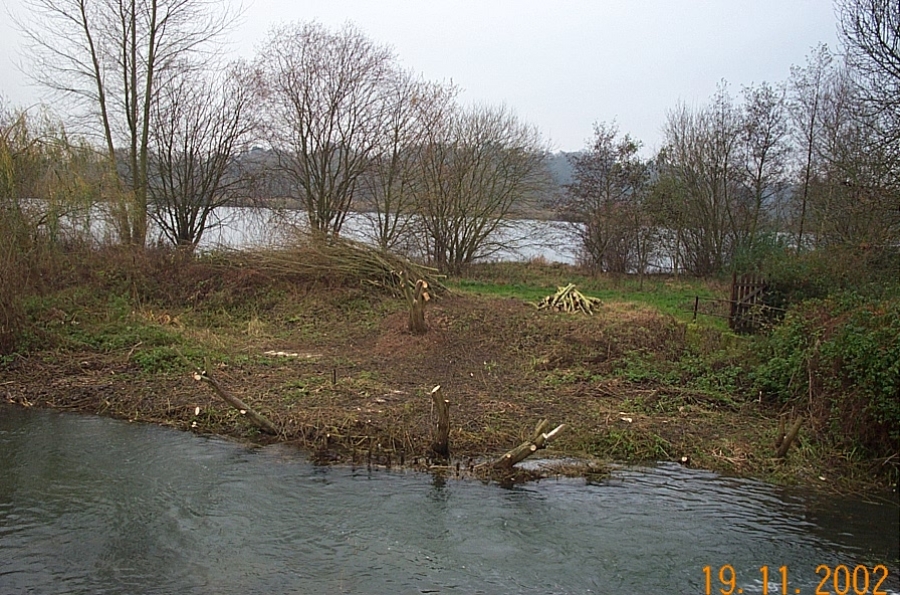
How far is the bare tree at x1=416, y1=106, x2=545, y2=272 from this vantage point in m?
24.1

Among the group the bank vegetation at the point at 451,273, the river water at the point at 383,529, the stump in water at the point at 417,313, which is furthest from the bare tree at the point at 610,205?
the river water at the point at 383,529

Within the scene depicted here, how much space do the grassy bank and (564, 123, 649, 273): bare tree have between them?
707 cm

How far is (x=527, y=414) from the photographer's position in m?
10.9

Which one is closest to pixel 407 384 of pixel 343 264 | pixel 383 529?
pixel 383 529

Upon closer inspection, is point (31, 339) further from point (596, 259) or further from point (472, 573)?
point (596, 259)

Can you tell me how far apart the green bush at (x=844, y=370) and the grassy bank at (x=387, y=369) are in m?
0.28

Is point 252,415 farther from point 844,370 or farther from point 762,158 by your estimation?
point 762,158

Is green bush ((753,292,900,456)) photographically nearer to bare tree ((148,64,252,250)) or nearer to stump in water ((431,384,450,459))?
stump in water ((431,384,450,459))

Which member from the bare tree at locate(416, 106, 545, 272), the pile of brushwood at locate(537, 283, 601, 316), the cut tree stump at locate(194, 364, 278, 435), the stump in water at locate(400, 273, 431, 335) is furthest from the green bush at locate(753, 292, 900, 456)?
the bare tree at locate(416, 106, 545, 272)

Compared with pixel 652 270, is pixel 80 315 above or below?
below

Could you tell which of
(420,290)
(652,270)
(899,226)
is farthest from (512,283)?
(899,226)

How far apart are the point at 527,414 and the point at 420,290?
205 inches

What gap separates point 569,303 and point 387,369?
20.7ft

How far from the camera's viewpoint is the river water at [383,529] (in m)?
6.55
